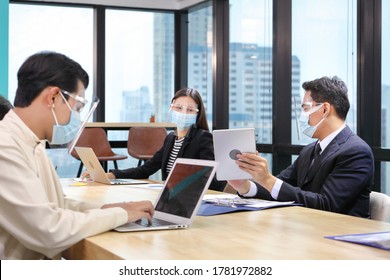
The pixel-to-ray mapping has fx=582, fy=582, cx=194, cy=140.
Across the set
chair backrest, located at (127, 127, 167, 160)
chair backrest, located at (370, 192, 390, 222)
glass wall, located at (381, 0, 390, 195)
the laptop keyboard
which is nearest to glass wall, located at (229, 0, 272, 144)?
chair backrest, located at (127, 127, 167, 160)

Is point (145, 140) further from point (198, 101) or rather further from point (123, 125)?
point (198, 101)

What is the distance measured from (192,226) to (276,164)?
4619 mm

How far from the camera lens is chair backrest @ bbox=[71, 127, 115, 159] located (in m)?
7.02

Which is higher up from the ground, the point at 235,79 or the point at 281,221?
the point at 235,79

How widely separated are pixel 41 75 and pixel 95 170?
185 centimetres

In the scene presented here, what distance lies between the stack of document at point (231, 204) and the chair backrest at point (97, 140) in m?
4.30

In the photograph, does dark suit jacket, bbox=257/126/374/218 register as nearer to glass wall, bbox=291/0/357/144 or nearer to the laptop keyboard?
the laptop keyboard

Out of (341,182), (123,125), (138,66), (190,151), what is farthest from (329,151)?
(138,66)

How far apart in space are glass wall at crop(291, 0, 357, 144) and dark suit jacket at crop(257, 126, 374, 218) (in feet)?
7.50

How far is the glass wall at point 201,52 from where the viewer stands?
26.6 feet
